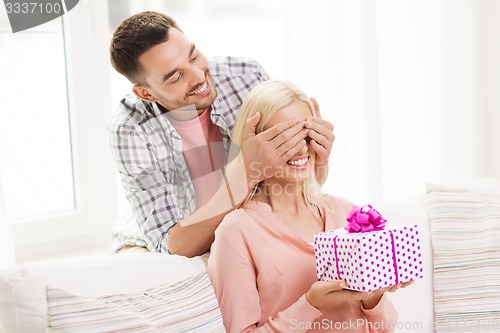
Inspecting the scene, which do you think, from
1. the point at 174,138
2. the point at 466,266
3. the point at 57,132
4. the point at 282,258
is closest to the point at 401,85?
the point at 466,266

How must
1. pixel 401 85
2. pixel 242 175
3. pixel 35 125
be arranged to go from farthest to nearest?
pixel 401 85 < pixel 35 125 < pixel 242 175

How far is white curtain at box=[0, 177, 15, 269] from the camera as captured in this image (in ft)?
7.19

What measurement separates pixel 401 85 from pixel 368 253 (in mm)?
1579

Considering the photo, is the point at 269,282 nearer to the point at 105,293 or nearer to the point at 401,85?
the point at 105,293

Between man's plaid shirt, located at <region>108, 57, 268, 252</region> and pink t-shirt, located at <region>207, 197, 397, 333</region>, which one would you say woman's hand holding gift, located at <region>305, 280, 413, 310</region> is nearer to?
pink t-shirt, located at <region>207, 197, 397, 333</region>

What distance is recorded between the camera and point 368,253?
169cm

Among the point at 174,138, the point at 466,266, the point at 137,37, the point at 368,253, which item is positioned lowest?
the point at 466,266

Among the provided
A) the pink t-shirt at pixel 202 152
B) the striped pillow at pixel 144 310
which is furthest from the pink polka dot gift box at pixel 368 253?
the pink t-shirt at pixel 202 152

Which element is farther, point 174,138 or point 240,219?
point 174,138

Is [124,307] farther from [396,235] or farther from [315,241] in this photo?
[396,235]

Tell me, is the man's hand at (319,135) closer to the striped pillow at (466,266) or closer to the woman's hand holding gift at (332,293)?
the woman's hand holding gift at (332,293)

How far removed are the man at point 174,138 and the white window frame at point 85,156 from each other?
43 cm

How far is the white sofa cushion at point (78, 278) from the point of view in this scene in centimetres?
169

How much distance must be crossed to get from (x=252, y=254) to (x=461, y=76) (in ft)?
5.79
